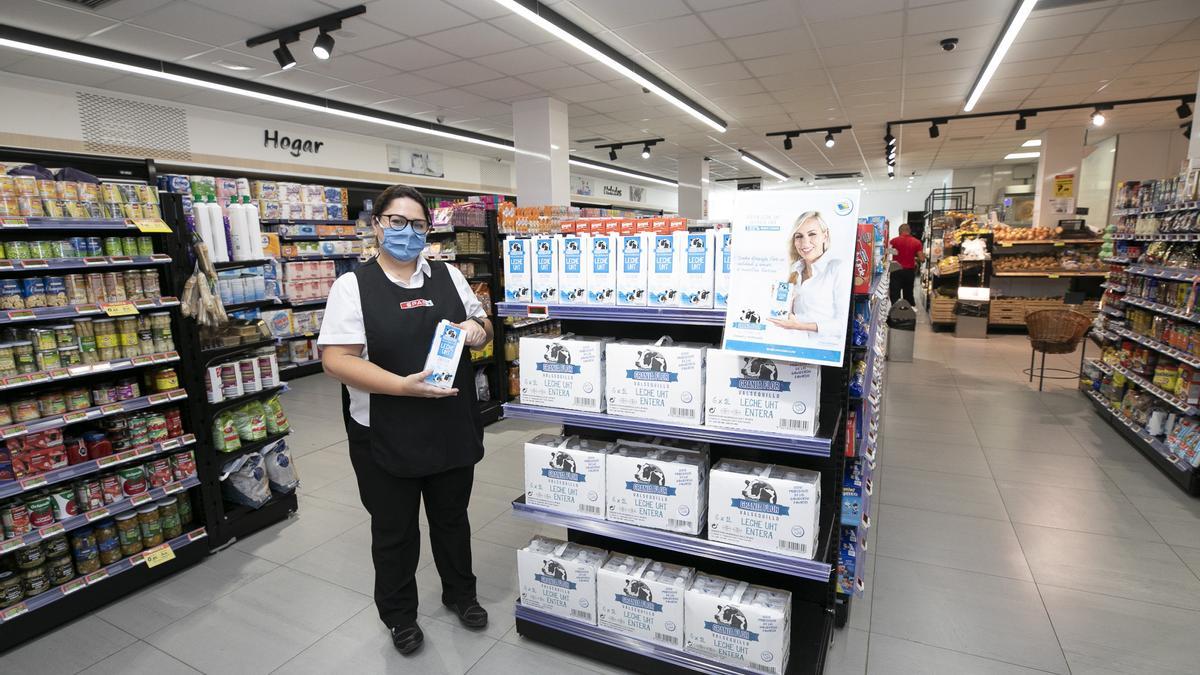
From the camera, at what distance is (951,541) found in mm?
3414

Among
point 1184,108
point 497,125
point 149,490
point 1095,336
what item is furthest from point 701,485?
point 1184,108

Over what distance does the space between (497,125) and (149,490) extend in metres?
7.71

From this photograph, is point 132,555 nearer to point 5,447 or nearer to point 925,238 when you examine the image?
point 5,447

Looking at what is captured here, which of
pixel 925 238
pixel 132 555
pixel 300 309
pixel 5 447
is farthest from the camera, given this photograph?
pixel 925 238

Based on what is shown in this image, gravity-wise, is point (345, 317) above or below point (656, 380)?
above

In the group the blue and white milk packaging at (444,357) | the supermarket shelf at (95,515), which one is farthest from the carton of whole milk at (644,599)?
the supermarket shelf at (95,515)

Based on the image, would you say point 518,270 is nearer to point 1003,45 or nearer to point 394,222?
point 394,222

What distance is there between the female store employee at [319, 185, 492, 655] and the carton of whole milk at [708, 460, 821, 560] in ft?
A: 3.54

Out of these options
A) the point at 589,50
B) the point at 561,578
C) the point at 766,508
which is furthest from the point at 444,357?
the point at 589,50

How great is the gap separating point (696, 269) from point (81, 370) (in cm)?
306

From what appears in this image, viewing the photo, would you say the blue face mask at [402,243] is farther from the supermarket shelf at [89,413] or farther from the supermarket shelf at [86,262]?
the supermarket shelf at [89,413]

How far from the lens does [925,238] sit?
1588 centimetres

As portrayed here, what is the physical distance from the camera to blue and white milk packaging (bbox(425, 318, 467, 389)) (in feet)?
7.14

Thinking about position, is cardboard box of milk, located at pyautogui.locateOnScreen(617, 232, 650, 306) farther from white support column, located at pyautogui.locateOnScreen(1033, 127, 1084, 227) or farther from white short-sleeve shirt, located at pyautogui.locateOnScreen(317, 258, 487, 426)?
white support column, located at pyautogui.locateOnScreen(1033, 127, 1084, 227)
